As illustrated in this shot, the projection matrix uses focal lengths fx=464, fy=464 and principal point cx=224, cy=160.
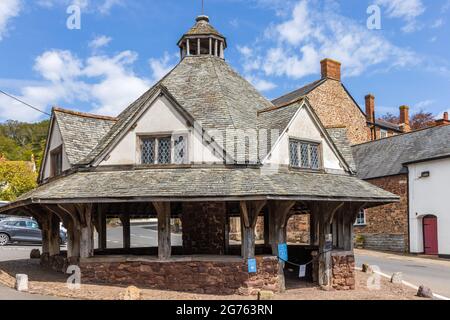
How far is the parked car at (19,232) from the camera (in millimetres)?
25828

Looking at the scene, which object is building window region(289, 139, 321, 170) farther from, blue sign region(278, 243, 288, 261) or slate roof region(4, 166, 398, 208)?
blue sign region(278, 243, 288, 261)

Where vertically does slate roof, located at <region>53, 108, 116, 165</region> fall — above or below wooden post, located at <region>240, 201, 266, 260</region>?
above

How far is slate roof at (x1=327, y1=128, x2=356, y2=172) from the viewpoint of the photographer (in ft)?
53.3

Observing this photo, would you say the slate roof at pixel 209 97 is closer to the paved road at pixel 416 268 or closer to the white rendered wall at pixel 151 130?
the white rendered wall at pixel 151 130

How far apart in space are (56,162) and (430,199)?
19539 mm

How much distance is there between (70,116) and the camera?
16234mm

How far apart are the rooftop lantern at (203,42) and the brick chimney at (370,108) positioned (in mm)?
24713

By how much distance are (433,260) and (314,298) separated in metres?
14.3

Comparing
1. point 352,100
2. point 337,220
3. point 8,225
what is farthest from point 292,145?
point 352,100

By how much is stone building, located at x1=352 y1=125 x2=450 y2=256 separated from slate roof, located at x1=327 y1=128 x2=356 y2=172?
9842 millimetres

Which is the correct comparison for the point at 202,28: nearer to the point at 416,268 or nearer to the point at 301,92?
the point at 416,268

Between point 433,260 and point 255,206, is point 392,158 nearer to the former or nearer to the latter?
point 433,260

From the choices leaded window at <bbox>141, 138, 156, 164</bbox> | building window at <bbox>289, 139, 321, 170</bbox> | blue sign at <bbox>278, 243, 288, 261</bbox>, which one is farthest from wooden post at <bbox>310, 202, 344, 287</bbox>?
leaded window at <bbox>141, 138, 156, 164</bbox>

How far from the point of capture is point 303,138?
14.7m
